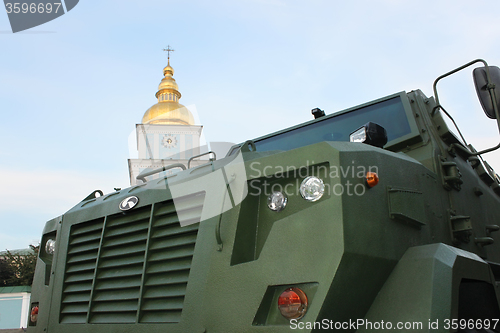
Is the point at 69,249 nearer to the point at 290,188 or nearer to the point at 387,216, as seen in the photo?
the point at 290,188

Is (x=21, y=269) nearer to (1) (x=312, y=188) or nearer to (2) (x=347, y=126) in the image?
(2) (x=347, y=126)

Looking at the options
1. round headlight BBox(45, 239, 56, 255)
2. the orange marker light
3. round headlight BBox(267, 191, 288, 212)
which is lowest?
the orange marker light

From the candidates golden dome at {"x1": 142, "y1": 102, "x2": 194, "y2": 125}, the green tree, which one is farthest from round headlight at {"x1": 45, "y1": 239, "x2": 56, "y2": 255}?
golden dome at {"x1": 142, "y1": 102, "x2": 194, "y2": 125}

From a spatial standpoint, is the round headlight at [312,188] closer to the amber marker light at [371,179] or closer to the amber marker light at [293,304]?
the amber marker light at [371,179]

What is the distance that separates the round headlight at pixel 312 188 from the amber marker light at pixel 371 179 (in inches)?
9.5

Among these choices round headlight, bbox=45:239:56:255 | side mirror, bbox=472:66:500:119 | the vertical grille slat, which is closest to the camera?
side mirror, bbox=472:66:500:119

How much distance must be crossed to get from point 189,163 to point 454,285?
1864 mm

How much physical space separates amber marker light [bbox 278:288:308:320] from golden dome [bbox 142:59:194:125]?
46350 mm

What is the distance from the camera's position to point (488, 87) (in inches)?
116

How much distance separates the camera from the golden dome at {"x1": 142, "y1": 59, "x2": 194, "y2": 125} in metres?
48.8

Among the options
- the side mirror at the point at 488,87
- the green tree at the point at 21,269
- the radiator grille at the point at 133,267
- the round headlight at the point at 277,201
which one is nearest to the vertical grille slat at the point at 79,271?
the radiator grille at the point at 133,267

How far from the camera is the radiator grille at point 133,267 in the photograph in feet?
8.66

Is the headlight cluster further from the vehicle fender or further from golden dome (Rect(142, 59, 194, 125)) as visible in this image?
golden dome (Rect(142, 59, 194, 125))

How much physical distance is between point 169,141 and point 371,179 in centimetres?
4678
